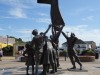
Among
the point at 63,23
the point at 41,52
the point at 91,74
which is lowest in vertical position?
the point at 91,74

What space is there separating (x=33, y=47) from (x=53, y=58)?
1.22m

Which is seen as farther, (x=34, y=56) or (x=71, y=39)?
(x=71, y=39)

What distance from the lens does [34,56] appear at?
12.5 m

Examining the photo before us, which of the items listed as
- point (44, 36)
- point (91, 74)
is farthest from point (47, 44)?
point (91, 74)

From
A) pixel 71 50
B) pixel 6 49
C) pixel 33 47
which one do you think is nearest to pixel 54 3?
pixel 71 50

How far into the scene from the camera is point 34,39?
37.0 ft

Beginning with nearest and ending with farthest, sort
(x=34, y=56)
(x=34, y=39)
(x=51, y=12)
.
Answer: (x=34, y=39)
(x=34, y=56)
(x=51, y=12)

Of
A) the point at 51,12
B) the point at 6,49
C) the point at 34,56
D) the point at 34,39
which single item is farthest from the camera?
the point at 6,49

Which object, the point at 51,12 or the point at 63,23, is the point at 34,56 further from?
the point at 51,12

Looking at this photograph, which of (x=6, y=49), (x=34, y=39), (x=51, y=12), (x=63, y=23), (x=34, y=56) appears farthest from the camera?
(x=6, y=49)

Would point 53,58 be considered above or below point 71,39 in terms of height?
below

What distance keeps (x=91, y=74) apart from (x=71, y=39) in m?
2.43

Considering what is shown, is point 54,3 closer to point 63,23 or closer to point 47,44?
point 63,23

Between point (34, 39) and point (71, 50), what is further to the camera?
point (71, 50)
